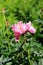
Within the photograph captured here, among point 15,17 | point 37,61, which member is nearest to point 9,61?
point 37,61

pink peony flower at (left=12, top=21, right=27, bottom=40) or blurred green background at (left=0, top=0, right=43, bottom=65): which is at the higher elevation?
pink peony flower at (left=12, top=21, right=27, bottom=40)

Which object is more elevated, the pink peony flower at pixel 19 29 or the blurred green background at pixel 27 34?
the pink peony flower at pixel 19 29

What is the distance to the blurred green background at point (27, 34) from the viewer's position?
282 cm

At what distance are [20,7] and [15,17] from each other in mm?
330

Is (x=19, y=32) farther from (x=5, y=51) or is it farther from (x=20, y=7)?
(x=20, y=7)

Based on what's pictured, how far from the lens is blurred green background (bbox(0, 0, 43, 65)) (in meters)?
2.82

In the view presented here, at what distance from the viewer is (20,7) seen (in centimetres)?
471

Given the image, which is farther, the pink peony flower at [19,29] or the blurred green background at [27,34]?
the blurred green background at [27,34]

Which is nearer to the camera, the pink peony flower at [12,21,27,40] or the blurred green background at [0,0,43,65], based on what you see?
the pink peony flower at [12,21,27,40]

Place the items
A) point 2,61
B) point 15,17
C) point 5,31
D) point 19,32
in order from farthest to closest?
1. point 15,17
2. point 5,31
3. point 2,61
4. point 19,32

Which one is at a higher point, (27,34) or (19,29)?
(19,29)

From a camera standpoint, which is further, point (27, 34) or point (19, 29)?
point (27, 34)

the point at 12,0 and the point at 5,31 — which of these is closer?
the point at 5,31

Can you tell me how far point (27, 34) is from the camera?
10.8 ft
